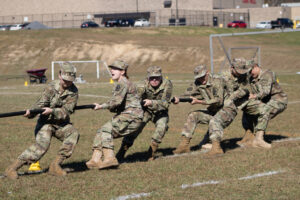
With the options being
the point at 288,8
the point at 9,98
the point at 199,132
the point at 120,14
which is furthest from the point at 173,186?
the point at 288,8

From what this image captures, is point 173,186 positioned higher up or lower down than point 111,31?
lower down

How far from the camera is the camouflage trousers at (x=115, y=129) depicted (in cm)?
863

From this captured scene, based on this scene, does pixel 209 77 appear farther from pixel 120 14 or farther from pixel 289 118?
pixel 120 14

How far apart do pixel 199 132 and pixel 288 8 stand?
84930 millimetres

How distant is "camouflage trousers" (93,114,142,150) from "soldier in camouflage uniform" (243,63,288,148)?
2831mm

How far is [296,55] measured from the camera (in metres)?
45.9

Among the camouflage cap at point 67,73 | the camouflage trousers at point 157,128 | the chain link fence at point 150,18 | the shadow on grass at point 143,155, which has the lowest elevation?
the shadow on grass at point 143,155

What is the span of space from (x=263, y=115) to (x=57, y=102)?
4.66 m

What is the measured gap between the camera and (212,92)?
405 inches

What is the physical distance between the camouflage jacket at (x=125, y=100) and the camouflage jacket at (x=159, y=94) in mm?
824

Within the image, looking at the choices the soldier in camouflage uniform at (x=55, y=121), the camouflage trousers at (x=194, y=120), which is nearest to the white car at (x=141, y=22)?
the camouflage trousers at (x=194, y=120)

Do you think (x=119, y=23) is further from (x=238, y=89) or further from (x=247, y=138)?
(x=238, y=89)

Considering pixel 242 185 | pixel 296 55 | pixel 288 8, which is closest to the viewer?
pixel 242 185

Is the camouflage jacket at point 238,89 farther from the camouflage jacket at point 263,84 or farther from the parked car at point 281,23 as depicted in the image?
the parked car at point 281,23
